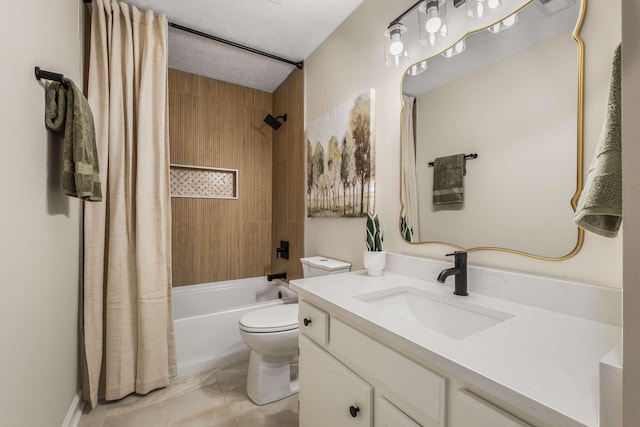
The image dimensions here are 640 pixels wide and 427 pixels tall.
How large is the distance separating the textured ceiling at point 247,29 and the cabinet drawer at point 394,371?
1.92m

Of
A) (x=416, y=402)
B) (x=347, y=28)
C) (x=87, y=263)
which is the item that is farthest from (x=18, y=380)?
(x=347, y=28)

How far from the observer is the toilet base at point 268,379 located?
66.8 inches

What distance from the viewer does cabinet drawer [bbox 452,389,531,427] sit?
521 mm

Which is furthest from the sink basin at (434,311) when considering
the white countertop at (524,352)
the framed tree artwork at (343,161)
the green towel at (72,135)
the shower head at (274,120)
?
the shower head at (274,120)

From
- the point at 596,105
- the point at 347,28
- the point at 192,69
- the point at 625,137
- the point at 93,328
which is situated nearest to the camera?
the point at 625,137

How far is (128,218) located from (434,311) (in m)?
1.86

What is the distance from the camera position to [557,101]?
0.91 m

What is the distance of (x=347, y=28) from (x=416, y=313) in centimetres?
182

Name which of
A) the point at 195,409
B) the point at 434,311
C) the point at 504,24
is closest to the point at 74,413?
the point at 195,409

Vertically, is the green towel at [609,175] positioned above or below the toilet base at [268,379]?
above

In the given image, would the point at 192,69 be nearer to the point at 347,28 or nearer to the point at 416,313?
the point at 347,28

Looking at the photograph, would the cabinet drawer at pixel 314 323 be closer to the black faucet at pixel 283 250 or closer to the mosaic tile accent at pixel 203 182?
the black faucet at pixel 283 250

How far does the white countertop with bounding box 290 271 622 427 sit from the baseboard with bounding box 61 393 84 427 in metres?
1.57

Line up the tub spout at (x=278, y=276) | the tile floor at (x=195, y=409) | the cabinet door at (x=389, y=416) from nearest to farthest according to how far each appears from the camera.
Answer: the cabinet door at (x=389, y=416), the tile floor at (x=195, y=409), the tub spout at (x=278, y=276)
